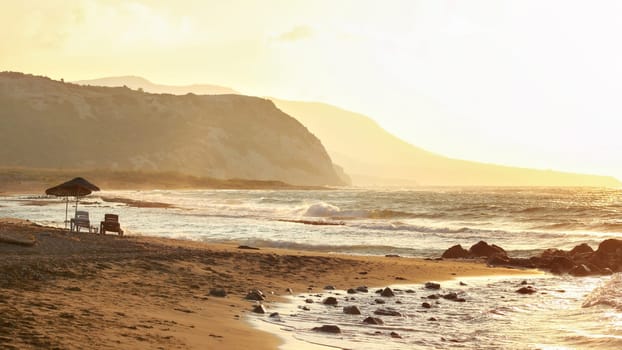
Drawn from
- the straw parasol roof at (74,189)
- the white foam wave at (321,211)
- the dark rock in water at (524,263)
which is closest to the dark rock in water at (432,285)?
the dark rock in water at (524,263)

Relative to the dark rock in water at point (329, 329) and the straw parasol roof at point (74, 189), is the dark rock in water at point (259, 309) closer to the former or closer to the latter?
the dark rock in water at point (329, 329)

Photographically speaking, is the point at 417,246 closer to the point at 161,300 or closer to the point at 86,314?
the point at 161,300

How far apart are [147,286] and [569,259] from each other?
55.7 ft

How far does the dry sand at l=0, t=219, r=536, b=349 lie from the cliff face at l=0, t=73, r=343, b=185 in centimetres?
15257

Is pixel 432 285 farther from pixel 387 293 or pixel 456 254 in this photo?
pixel 456 254

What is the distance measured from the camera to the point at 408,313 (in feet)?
47.2

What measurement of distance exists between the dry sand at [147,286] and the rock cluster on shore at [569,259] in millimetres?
1757

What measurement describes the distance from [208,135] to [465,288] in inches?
6778

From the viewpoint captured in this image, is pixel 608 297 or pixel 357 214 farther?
pixel 357 214

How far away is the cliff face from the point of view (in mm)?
171125

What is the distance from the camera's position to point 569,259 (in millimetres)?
26094

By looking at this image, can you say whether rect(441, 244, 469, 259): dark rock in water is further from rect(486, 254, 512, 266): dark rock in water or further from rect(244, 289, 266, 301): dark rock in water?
rect(244, 289, 266, 301): dark rock in water

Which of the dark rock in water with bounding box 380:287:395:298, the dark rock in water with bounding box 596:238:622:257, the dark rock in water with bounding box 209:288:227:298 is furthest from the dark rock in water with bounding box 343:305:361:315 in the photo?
the dark rock in water with bounding box 596:238:622:257

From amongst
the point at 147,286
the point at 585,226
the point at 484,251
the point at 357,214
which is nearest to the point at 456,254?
the point at 484,251
